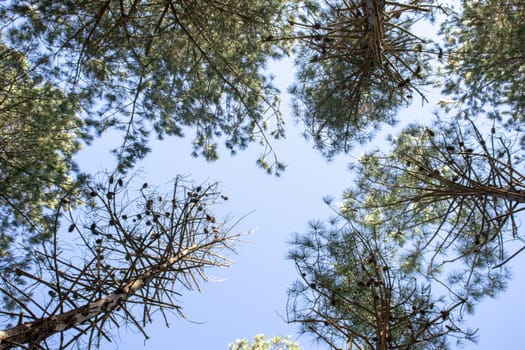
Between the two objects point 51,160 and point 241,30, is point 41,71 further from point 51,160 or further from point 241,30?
point 241,30

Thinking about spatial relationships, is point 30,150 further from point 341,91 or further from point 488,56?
point 488,56

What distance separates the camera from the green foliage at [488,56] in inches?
238

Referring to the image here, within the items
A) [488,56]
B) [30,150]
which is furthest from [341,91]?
[30,150]

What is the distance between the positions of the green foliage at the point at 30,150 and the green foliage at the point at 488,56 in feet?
19.8

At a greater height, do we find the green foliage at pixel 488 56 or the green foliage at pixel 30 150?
the green foliage at pixel 488 56

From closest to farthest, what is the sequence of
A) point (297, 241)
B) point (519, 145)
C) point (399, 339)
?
point (399, 339) → point (297, 241) → point (519, 145)

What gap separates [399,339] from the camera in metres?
4.09

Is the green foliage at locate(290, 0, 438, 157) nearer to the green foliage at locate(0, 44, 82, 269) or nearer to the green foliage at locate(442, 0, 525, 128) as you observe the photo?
the green foliage at locate(442, 0, 525, 128)

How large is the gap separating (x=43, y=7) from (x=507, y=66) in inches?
275

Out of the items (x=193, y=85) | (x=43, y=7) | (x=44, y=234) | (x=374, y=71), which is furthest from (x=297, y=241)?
(x=43, y=7)

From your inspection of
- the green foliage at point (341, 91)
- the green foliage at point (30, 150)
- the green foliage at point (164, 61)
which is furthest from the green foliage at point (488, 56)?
the green foliage at point (30, 150)

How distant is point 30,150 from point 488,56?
7.22 metres

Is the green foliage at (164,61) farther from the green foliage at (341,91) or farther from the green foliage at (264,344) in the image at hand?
the green foliage at (264,344)

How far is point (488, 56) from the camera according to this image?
6.30m
